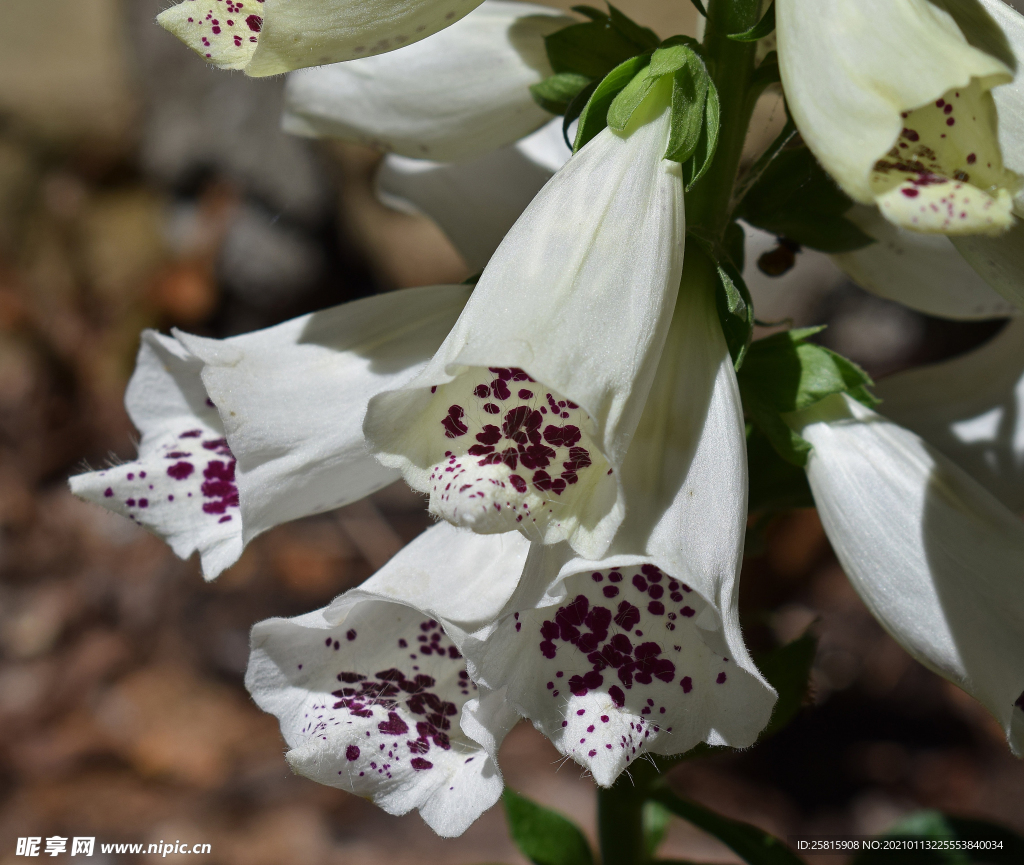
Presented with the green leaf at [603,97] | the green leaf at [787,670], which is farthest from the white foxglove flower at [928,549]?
the green leaf at [603,97]

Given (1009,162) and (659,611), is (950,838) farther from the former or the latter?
(1009,162)

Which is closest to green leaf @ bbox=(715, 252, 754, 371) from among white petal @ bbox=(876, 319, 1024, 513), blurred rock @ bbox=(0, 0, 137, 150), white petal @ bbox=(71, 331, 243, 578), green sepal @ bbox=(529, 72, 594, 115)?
green sepal @ bbox=(529, 72, 594, 115)

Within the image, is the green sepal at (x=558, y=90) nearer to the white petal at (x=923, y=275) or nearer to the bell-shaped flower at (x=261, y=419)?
the bell-shaped flower at (x=261, y=419)

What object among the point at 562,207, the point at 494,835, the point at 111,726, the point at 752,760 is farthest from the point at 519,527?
the point at 111,726

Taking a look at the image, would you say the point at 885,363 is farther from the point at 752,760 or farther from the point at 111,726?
the point at 111,726

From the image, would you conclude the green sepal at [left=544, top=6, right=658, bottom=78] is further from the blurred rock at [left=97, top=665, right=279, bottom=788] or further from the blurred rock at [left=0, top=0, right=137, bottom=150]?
the blurred rock at [left=0, top=0, right=137, bottom=150]

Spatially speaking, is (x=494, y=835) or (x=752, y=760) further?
(x=752, y=760)
